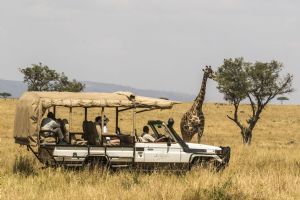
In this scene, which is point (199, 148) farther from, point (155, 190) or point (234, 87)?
point (234, 87)

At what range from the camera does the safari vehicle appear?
13891 mm

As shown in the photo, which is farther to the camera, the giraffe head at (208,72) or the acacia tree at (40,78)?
the acacia tree at (40,78)

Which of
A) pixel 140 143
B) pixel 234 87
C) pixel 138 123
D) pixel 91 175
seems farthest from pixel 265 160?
pixel 138 123

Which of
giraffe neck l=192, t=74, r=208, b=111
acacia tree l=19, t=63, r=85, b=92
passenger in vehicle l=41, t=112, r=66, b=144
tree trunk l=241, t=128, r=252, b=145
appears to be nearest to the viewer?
passenger in vehicle l=41, t=112, r=66, b=144

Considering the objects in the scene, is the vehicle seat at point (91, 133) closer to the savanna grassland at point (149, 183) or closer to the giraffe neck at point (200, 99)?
the savanna grassland at point (149, 183)

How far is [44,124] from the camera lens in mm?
14297

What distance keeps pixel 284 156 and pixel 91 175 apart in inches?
367

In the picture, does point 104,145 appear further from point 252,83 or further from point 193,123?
point 252,83

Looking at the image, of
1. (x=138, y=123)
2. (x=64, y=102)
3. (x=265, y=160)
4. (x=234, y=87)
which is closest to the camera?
(x=64, y=102)

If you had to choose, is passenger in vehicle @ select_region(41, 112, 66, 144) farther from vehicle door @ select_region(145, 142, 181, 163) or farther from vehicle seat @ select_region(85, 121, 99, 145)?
vehicle door @ select_region(145, 142, 181, 163)

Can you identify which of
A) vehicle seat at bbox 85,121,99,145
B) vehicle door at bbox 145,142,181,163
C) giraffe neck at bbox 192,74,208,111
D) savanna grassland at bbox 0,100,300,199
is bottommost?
savanna grassland at bbox 0,100,300,199

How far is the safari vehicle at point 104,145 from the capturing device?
45.6 ft

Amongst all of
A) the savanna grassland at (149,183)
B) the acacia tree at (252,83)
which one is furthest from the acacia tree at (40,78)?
the savanna grassland at (149,183)

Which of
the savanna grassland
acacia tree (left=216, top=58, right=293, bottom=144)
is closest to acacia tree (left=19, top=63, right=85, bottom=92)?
acacia tree (left=216, top=58, right=293, bottom=144)
